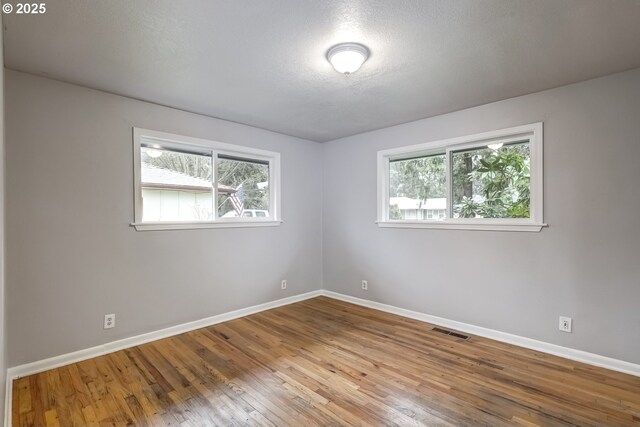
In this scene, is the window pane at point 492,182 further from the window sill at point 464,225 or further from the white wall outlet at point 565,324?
the white wall outlet at point 565,324

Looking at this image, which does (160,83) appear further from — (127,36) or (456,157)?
(456,157)

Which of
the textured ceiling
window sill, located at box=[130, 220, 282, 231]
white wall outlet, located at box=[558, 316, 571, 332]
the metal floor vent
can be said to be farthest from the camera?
the metal floor vent

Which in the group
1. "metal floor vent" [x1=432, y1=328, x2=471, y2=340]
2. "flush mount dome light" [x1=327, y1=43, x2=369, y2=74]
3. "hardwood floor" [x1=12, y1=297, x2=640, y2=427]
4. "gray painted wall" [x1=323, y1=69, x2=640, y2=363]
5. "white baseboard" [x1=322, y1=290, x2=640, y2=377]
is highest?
"flush mount dome light" [x1=327, y1=43, x2=369, y2=74]

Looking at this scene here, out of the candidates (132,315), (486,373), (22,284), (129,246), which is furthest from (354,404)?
(22,284)

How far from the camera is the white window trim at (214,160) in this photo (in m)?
3.12

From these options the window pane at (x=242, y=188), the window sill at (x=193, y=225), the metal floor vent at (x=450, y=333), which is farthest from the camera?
the window pane at (x=242, y=188)

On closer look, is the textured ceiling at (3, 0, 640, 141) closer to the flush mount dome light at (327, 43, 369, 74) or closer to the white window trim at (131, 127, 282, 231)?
the flush mount dome light at (327, 43, 369, 74)

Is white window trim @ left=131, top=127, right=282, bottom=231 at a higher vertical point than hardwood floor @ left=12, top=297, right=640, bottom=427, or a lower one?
higher

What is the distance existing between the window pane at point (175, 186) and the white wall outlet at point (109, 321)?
974mm

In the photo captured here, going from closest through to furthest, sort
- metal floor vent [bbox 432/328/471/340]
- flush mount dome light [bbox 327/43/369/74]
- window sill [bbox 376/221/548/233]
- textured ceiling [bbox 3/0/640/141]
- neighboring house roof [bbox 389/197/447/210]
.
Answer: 1. textured ceiling [bbox 3/0/640/141]
2. flush mount dome light [bbox 327/43/369/74]
3. window sill [bbox 376/221/548/233]
4. metal floor vent [bbox 432/328/471/340]
5. neighboring house roof [bbox 389/197/447/210]

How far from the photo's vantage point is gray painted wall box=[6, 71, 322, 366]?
8.29ft

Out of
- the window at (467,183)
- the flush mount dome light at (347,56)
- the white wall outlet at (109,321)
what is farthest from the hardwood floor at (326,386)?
the flush mount dome light at (347,56)

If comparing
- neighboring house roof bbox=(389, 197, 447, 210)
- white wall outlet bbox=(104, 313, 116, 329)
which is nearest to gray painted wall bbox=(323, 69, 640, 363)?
neighboring house roof bbox=(389, 197, 447, 210)

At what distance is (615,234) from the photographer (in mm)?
2623
